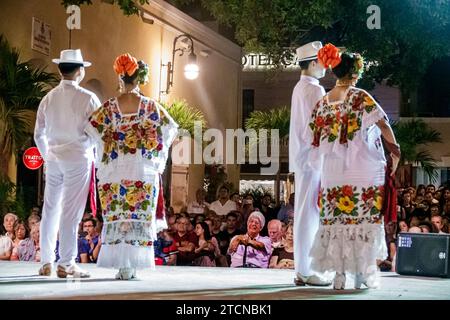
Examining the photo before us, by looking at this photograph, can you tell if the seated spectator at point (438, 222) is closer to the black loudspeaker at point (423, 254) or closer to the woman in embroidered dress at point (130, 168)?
the black loudspeaker at point (423, 254)

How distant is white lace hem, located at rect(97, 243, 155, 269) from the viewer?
7723 millimetres

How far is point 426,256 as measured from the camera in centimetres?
848

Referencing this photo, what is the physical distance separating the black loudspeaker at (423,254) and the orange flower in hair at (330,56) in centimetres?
196

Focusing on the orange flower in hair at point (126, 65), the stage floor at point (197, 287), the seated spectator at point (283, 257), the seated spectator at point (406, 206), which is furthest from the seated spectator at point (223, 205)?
the orange flower in hair at point (126, 65)

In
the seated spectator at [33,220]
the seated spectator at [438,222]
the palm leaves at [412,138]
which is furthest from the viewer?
the palm leaves at [412,138]

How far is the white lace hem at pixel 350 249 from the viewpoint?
7121 millimetres

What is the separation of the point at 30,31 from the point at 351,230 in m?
9.25

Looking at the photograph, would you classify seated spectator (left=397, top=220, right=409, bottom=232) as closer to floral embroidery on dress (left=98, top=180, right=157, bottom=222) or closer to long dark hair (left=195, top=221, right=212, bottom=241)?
long dark hair (left=195, top=221, right=212, bottom=241)

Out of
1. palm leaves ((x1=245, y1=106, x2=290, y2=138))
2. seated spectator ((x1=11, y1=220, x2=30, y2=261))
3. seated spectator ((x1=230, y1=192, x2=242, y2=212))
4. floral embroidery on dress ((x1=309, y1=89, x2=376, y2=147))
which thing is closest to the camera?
floral embroidery on dress ((x1=309, y1=89, x2=376, y2=147))

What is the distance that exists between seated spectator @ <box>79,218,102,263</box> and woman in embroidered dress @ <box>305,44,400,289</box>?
4.18m

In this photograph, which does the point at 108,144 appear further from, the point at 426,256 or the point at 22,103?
the point at 22,103

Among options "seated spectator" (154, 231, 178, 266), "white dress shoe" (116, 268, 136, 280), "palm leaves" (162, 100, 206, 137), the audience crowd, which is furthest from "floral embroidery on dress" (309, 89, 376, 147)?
"palm leaves" (162, 100, 206, 137)

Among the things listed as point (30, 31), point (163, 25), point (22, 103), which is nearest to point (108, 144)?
point (22, 103)

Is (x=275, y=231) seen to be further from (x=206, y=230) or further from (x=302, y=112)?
(x=302, y=112)
